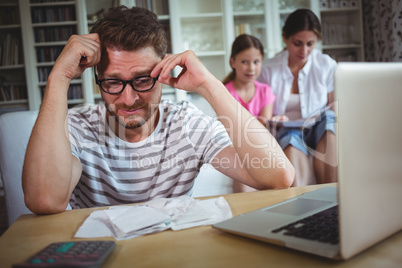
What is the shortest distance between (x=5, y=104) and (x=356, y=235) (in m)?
4.21

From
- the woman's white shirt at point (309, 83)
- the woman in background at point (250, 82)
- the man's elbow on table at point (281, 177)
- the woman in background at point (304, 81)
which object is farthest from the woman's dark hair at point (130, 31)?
the woman's white shirt at point (309, 83)

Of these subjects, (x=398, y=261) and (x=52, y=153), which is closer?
(x=398, y=261)

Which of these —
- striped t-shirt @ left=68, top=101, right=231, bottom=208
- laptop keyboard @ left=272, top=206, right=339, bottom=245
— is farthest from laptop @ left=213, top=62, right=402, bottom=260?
striped t-shirt @ left=68, top=101, right=231, bottom=208

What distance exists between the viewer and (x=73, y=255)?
1.57 ft

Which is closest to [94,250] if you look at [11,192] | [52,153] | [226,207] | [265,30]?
[226,207]

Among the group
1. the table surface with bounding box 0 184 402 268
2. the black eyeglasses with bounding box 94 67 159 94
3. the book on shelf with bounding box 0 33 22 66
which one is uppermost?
the book on shelf with bounding box 0 33 22 66

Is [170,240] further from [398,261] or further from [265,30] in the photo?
[265,30]

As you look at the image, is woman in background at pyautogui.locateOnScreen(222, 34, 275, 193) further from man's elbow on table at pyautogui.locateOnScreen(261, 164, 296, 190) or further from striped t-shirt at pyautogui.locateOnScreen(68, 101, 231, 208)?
man's elbow on table at pyautogui.locateOnScreen(261, 164, 296, 190)

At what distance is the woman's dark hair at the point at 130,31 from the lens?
3.69 ft

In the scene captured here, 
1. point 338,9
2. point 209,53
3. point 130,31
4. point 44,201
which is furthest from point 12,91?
point 338,9

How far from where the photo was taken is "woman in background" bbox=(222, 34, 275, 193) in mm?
2693

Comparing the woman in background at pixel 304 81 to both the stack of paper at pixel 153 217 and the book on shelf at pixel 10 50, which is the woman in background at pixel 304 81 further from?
the book on shelf at pixel 10 50

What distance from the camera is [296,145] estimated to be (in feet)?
7.02

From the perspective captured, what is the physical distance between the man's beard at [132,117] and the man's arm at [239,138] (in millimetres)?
121
